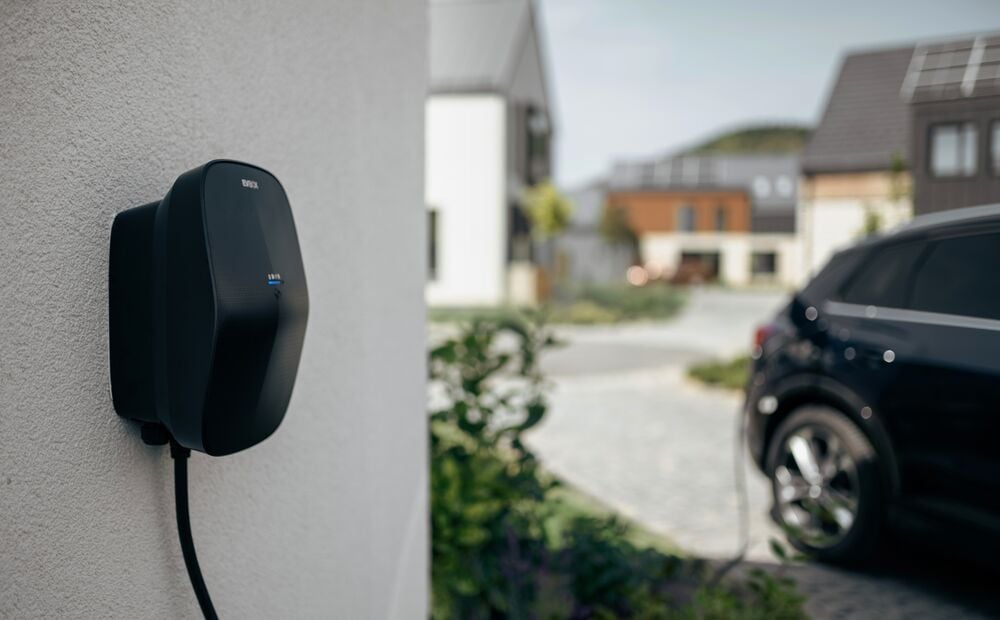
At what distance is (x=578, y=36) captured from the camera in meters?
37.8

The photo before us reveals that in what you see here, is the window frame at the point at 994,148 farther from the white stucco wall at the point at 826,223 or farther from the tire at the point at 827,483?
the tire at the point at 827,483

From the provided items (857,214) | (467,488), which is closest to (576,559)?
(467,488)

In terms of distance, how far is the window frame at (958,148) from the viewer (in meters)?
18.8

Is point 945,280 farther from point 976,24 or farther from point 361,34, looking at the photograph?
point 976,24

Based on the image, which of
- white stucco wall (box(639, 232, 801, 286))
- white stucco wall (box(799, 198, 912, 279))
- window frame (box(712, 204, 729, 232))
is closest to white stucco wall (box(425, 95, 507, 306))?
white stucco wall (box(799, 198, 912, 279))

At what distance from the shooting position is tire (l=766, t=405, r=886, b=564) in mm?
3883

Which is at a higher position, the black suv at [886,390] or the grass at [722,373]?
the black suv at [886,390]

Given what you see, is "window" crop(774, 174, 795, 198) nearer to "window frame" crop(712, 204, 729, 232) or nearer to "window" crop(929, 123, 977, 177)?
"window frame" crop(712, 204, 729, 232)

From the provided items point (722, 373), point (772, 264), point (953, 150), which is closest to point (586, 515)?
point (722, 373)

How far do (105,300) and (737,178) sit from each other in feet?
165

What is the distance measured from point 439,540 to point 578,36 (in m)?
37.5

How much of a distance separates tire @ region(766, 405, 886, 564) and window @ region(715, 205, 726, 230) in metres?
43.5

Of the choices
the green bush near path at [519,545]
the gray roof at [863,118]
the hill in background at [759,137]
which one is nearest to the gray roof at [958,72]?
the gray roof at [863,118]

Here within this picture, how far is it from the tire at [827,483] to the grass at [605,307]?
12.2 m
